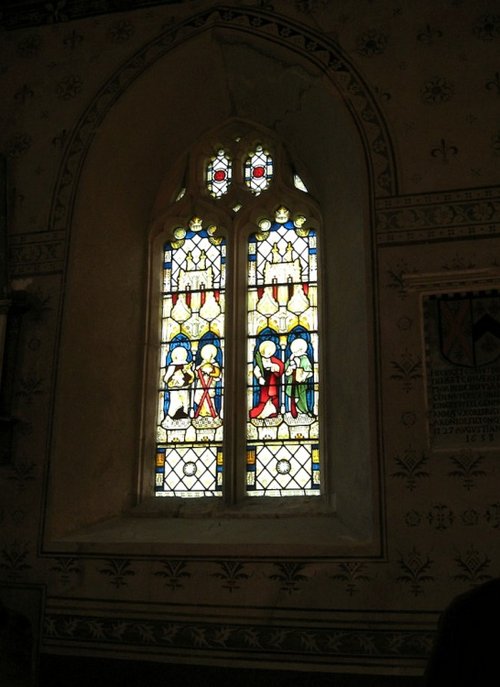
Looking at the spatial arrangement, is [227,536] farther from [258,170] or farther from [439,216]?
[258,170]

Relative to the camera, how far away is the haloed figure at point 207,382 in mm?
5535

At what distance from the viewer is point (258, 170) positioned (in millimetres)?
6160

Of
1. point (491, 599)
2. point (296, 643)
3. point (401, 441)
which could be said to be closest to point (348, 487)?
point (401, 441)

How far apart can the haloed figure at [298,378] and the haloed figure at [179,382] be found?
0.68m

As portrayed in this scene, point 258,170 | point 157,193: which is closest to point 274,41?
point 258,170

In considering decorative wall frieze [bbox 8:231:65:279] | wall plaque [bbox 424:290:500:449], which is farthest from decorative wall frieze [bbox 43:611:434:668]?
decorative wall frieze [bbox 8:231:65:279]

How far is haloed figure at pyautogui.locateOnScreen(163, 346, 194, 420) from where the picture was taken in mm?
5582

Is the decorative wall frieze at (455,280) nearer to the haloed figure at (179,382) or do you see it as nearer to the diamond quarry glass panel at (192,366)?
the diamond quarry glass panel at (192,366)

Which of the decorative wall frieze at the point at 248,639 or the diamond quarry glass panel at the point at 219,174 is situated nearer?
the decorative wall frieze at the point at 248,639

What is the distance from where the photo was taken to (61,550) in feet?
15.6

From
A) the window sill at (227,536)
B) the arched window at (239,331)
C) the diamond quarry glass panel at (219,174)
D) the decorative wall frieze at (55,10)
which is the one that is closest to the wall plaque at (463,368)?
the window sill at (227,536)

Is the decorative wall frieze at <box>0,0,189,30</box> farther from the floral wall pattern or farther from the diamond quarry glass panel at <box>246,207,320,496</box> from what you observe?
the diamond quarry glass panel at <box>246,207,320,496</box>

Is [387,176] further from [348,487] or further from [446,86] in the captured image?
[348,487]

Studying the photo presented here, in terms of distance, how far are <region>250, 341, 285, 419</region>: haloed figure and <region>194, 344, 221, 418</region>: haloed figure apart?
27cm
